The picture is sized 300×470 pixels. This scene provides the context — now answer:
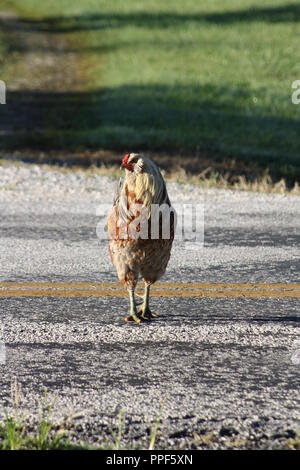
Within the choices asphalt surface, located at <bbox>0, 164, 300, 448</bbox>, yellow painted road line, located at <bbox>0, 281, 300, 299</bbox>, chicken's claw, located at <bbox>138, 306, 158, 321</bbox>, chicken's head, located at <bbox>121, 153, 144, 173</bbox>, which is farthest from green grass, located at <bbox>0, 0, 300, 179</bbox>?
chicken's head, located at <bbox>121, 153, 144, 173</bbox>

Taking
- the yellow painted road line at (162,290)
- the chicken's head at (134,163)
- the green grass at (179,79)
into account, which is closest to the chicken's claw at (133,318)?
the yellow painted road line at (162,290)

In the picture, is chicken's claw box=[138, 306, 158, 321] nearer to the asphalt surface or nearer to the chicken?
the asphalt surface

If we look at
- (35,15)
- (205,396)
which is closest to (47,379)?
(205,396)

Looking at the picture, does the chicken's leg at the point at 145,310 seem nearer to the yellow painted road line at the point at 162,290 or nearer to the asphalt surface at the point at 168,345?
the asphalt surface at the point at 168,345

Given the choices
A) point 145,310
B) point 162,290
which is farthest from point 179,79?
point 145,310

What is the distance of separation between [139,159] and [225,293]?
1.73m

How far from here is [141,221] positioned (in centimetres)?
560

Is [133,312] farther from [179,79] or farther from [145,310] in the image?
[179,79]

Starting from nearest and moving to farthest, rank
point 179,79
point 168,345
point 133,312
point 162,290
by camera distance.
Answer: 1. point 168,345
2. point 133,312
3. point 162,290
4. point 179,79

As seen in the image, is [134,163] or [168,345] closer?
[134,163]

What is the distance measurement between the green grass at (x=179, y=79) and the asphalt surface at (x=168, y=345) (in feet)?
22.6

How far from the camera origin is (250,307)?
6523 millimetres

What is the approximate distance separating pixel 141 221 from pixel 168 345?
803 mm

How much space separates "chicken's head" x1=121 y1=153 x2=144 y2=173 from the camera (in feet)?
18.2
